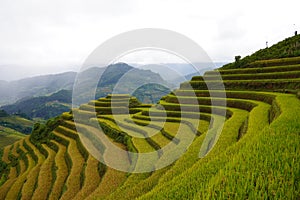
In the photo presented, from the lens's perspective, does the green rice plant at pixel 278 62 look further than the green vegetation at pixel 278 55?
No

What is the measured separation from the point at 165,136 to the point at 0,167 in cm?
2685

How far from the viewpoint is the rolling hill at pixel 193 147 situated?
15.1ft

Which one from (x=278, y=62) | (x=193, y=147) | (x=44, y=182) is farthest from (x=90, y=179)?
(x=278, y=62)

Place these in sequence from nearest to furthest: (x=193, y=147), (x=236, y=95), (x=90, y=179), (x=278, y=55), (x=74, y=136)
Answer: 1. (x=193, y=147)
2. (x=90, y=179)
3. (x=236, y=95)
4. (x=74, y=136)
5. (x=278, y=55)

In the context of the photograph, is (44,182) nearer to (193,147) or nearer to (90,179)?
(90,179)

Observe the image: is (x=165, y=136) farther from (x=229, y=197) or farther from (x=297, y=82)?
(x=229, y=197)

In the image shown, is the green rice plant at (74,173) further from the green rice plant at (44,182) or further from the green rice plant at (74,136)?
the green rice plant at (44,182)

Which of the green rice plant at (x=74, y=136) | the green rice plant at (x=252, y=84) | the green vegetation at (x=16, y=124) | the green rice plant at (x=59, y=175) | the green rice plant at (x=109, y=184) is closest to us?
the green rice plant at (x=109, y=184)

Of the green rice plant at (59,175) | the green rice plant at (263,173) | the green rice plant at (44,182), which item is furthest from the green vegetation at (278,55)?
the green rice plant at (44,182)

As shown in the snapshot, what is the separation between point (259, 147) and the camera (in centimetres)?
588

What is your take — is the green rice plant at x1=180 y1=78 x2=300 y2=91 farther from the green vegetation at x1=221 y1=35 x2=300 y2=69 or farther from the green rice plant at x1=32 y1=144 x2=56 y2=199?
the green rice plant at x1=32 y1=144 x2=56 y2=199

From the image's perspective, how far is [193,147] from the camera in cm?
1019

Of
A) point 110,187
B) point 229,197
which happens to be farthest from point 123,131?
point 229,197

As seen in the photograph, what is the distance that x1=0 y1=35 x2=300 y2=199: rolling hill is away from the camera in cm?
462
